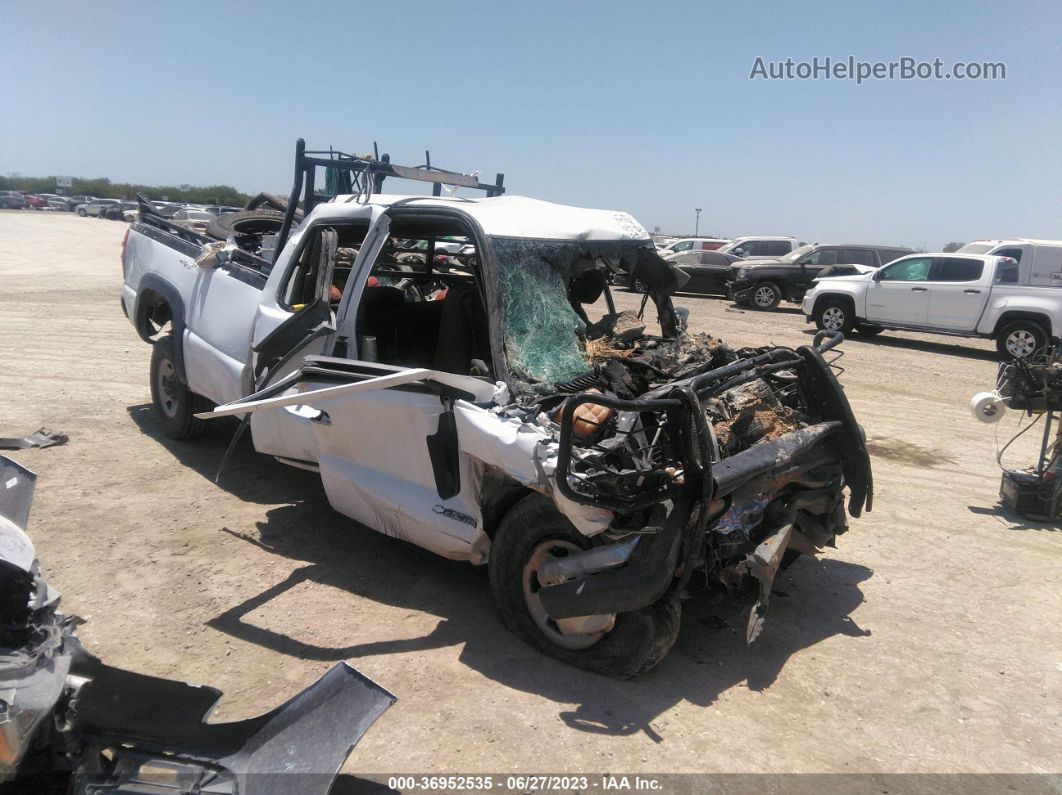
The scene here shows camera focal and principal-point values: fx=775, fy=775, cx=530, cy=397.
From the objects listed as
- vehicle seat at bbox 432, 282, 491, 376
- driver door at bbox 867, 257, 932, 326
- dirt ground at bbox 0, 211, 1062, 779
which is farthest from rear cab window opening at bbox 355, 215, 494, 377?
driver door at bbox 867, 257, 932, 326

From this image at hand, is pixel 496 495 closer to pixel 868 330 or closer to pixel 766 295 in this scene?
pixel 868 330

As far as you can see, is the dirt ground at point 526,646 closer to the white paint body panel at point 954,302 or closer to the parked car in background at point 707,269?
the white paint body panel at point 954,302

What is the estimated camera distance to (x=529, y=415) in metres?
3.71

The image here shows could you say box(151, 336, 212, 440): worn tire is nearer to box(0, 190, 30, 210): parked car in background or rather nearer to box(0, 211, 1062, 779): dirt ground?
box(0, 211, 1062, 779): dirt ground

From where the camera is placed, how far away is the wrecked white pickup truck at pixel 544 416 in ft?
11.1

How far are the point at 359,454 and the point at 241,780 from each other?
2.16 metres

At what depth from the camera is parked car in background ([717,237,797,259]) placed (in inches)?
970

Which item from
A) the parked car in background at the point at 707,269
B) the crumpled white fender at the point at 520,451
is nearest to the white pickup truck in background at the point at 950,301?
the parked car in background at the point at 707,269

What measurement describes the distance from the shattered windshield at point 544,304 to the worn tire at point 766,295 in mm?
16883

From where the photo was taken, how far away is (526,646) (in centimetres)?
388

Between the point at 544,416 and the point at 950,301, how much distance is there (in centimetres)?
1367

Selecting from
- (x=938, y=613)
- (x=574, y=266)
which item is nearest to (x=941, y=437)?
(x=938, y=613)

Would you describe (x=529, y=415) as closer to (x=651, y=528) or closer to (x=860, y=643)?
(x=651, y=528)

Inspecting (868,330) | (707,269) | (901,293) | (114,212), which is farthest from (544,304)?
(114,212)
